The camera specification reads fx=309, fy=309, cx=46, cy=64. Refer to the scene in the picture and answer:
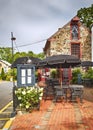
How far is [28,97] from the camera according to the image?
11750 millimetres

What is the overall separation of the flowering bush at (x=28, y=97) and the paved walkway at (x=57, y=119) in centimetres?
38

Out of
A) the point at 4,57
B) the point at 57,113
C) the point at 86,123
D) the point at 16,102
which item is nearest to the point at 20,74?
the point at 16,102

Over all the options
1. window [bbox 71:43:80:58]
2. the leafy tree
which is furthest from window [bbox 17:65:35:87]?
window [bbox 71:43:80:58]

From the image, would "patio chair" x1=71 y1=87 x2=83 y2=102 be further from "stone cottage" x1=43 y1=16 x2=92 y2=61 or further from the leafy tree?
"stone cottage" x1=43 y1=16 x2=92 y2=61

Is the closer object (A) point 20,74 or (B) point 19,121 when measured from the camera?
(B) point 19,121

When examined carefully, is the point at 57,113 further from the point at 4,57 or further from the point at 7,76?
the point at 4,57

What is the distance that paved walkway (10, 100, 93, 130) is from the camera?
914 cm

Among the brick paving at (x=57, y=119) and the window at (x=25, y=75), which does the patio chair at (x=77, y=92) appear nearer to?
the brick paving at (x=57, y=119)

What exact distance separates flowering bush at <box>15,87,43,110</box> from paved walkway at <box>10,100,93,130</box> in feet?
1.26

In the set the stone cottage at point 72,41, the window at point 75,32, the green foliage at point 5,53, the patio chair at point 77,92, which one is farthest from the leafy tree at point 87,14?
the green foliage at point 5,53

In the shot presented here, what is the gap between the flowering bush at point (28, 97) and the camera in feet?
38.4

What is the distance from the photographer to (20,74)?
42.7 ft

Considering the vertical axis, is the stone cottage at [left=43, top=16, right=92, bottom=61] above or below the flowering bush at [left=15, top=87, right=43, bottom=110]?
above

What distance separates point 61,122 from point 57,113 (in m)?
1.72
